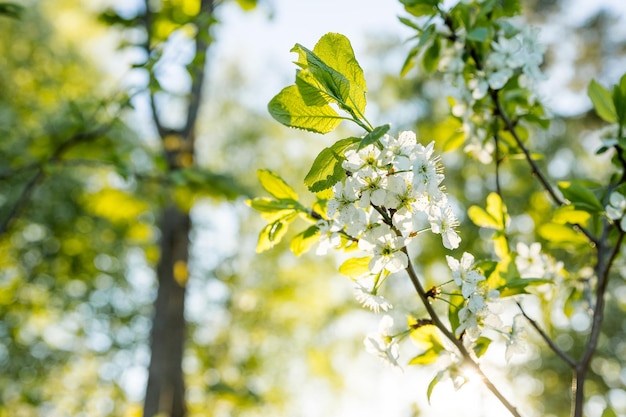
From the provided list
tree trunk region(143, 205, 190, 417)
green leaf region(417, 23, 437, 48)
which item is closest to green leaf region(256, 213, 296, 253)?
green leaf region(417, 23, 437, 48)

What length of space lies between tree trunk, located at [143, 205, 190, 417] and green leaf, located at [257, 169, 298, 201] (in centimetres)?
266

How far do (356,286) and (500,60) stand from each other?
74cm

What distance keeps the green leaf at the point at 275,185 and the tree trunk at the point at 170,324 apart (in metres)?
2.66

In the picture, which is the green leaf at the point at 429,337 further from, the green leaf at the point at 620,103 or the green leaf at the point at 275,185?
the green leaf at the point at 620,103

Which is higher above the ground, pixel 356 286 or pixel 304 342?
pixel 304 342

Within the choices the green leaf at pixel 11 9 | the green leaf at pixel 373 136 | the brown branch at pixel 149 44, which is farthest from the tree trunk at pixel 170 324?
the green leaf at pixel 373 136

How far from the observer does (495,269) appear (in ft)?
3.12

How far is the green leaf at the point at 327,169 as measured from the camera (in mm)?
775

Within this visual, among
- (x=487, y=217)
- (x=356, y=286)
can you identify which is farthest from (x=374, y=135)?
(x=487, y=217)

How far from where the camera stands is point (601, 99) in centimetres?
132

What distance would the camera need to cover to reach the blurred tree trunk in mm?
3416

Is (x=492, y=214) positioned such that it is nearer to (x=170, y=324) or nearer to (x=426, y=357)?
(x=426, y=357)

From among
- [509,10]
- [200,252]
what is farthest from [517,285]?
[200,252]

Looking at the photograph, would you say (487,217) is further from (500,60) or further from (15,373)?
(15,373)
